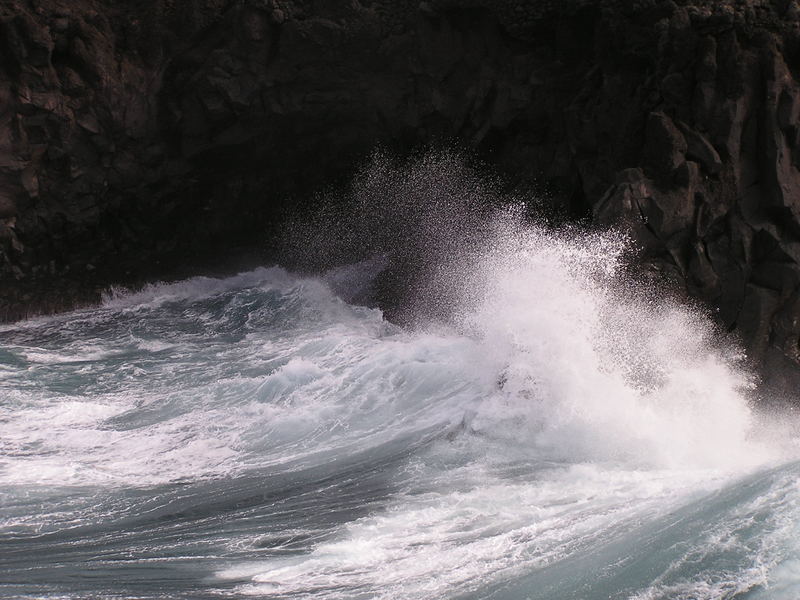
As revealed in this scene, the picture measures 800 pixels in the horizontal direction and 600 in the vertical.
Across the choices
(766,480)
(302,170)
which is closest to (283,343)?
(302,170)

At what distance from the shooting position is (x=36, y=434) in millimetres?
10172

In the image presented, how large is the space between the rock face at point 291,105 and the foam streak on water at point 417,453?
1503mm

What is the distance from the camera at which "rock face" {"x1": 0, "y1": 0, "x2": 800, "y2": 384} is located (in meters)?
11.8

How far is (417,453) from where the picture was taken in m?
9.45

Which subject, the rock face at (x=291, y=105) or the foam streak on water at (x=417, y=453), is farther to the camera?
the rock face at (x=291, y=105)

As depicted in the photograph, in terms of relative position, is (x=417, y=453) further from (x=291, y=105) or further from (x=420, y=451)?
(x=291, y=105)

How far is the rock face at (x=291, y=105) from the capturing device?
11.8 metres

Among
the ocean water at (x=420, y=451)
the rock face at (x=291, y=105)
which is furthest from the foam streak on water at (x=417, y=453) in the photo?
the rock face at (x=291, y=105)

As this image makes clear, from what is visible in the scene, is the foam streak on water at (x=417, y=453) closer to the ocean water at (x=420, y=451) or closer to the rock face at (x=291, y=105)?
the ocean water at (x=420, y=451)

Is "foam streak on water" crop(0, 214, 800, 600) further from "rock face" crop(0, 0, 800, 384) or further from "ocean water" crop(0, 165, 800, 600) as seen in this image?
"rock face" crop(0, 0, 800, 384)

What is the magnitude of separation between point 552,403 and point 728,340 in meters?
2.59

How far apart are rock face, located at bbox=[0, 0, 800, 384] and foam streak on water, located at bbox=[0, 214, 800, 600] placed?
4.93 ft

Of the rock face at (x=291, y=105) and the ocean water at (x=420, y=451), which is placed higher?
the rock face at (x=291, y=105)

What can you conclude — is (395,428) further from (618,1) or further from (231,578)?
(618,1)
